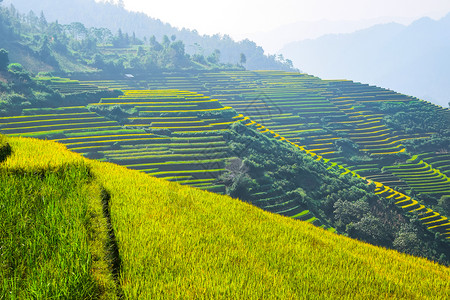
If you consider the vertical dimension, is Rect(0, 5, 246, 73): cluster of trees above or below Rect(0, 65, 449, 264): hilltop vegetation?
above

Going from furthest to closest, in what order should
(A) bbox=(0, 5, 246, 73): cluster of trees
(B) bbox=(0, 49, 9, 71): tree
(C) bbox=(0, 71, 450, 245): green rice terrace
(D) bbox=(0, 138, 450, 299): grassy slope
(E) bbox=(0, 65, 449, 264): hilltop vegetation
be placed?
(A) bbox=(0, 5, 246, 73): cluster of trees, (B) bbox=(0, 49, 9, 71): tree, (C) bbox=(0, 71, 450, 245): green rice terrace, (E) bbox=(0, 65, 449, 264): hilltop vegetation, (D) bbox=(0, 138, 450, 299): grassy slope

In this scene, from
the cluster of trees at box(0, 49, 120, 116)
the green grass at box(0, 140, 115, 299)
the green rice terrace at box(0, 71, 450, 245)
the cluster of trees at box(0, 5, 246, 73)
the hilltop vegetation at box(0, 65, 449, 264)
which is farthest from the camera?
the cluster of trees at box(0, 5, 246, 73)

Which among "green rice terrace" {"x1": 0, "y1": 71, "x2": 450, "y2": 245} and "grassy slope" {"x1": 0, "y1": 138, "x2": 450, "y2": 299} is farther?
"green rice terrace" {"x1": 0, "y1": 71, "x2": 450, "y2": 245}

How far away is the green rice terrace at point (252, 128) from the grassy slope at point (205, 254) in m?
20.9

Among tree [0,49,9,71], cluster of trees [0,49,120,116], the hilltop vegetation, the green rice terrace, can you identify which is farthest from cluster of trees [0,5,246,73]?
the hilltop vegetation

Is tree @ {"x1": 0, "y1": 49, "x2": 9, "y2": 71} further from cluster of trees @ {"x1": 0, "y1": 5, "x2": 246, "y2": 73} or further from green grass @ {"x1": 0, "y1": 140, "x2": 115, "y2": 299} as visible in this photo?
green grass @ {"x1": 0, "y1": 140, "x2": 115, "y2": 299}

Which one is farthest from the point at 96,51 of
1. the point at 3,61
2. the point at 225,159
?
the point at 225,159

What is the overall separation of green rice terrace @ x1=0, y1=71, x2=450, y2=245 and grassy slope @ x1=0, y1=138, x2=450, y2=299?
68.5 feet

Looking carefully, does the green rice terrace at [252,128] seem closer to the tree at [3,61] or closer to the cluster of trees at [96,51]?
the tree at [3,61]

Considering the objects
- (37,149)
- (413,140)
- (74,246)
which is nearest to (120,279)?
(74,246)

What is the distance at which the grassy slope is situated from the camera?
12.8 feet

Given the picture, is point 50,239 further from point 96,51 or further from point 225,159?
point 96,51

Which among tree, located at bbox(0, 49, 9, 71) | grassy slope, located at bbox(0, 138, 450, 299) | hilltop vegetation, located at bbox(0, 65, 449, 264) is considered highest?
tree, located at bbox(0, 49, 9, 71)

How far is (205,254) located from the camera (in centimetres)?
477
